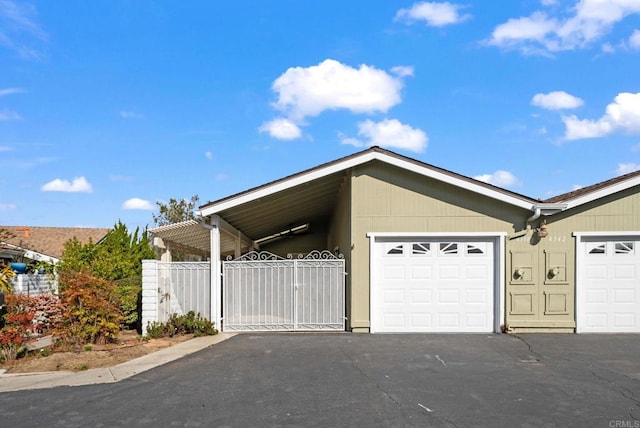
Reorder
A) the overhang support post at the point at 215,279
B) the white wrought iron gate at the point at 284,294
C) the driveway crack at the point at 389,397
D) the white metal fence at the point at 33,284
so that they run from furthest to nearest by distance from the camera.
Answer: the white metal fence at the point at 33,284 → the white wrought iron gate at the point at 284,294 → the overhang support post at the point at 215,279 → the driveway crack at the point at 389,397

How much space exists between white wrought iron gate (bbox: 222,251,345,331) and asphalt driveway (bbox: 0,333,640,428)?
2.00m

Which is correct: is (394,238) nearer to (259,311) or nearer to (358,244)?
(358,244)

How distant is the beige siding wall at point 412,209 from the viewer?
12180 millimetres

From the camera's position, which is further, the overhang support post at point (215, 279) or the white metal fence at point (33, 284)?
the white metal fence at point (33, 284)

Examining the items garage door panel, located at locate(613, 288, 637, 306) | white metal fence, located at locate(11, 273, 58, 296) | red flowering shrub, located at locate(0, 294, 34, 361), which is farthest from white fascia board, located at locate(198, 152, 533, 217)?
white metal fence, located at locate(11, 273, 58, 296)

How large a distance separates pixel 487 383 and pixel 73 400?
5.68 metres

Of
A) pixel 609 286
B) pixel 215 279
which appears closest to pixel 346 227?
pixel 215 279

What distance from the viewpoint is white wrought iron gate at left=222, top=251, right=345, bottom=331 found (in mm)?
12273

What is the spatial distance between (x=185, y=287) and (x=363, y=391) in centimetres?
662

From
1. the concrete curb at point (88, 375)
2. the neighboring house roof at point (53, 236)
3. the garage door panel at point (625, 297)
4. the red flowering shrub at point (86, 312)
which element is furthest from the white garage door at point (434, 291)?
the neighboring house roof at point (53, 236)

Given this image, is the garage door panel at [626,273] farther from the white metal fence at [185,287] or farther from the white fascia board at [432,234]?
→ the white metal fence at [185,287]

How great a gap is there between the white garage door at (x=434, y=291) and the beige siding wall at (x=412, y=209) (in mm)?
480

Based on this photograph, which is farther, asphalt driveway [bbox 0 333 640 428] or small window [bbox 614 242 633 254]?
small window [bbox 614 242 633 254]

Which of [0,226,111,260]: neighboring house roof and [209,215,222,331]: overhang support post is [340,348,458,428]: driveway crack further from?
[0,226,111,260]: neighboring house roof
